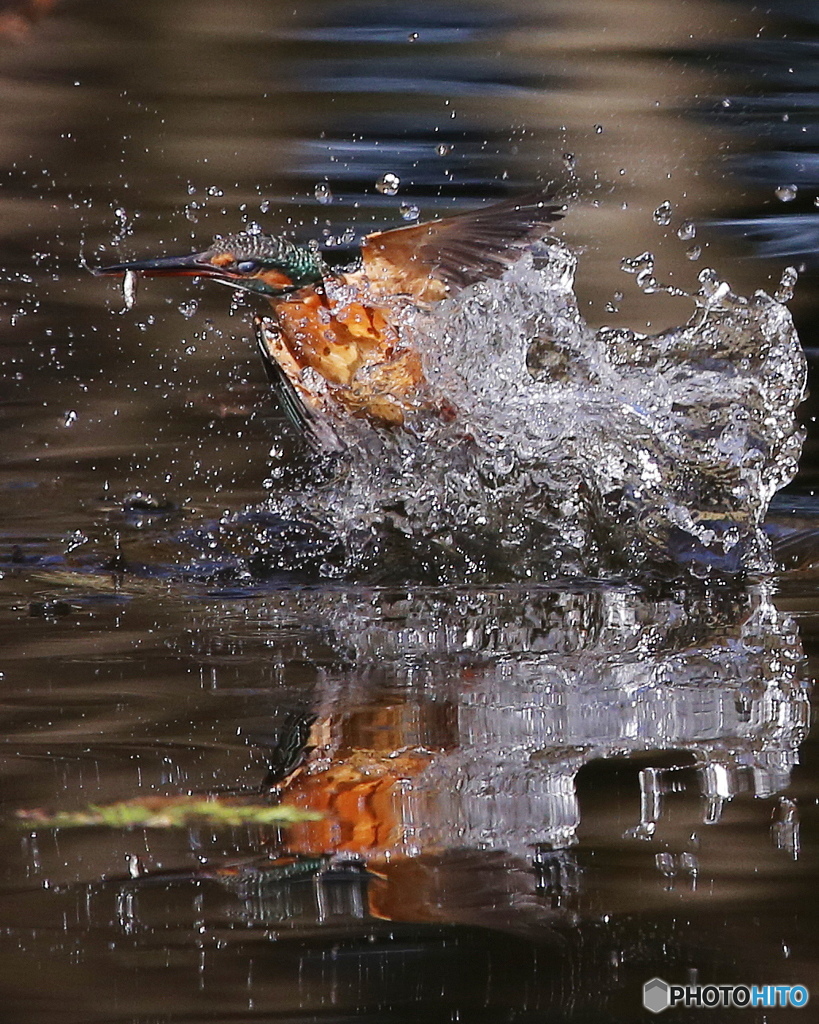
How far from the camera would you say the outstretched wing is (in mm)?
3055

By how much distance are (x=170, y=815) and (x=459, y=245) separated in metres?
1.68

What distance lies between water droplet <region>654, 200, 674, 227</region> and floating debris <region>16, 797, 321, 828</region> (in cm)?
456

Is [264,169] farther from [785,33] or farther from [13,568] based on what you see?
[13,568]

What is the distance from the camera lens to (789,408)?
3.52 m

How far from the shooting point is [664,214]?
591cm

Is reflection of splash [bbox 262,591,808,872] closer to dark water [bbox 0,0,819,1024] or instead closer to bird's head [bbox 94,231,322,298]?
dark water [bbox 0,0,819,1024]

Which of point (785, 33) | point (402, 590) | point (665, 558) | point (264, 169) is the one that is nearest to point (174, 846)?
point (402, 590)

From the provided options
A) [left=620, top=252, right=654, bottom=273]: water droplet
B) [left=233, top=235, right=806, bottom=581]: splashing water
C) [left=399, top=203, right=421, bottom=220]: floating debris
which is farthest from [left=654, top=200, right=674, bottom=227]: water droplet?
[left=233, top=235, right=806, bottom=581]: splashing water

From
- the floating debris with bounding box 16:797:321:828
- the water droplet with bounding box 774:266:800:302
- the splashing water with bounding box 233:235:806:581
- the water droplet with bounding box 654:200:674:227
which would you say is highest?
the water droplet with bounding box 654:200:674:227

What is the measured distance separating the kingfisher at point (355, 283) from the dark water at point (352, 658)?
16.8 inches

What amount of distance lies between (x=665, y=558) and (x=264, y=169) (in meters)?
3.60

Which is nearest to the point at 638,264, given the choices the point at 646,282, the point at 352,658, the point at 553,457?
the point at 646,282

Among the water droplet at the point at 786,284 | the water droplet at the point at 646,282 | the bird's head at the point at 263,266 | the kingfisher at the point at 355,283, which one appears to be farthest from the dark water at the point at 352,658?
the bird's head at the point at 263,266

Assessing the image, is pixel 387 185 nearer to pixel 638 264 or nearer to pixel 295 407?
pixel 638 264
